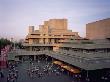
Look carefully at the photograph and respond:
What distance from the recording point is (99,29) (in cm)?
7888

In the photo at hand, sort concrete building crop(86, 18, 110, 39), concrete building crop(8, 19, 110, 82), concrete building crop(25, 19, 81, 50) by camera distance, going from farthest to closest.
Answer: concrete building crop(25, 19, 81, 50), concrete building crop(86, 18, 110, 39), concrete building crop(8, 19, 110, 82)

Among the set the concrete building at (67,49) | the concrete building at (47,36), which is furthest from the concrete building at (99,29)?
the concrete building at (47,36)

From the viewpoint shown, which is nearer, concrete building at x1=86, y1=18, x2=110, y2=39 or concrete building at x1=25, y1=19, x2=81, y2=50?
concrete building at x1=86, y1=18, x2=110, y2=39

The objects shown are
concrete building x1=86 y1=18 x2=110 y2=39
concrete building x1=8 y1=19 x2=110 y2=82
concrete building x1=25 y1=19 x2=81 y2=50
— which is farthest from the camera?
concrete building x1=25 y1=19 x2=81 y2=50

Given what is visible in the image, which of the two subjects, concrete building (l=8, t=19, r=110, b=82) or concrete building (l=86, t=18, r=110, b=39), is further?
concrete building (l=86, t=18, r=110, b=39)

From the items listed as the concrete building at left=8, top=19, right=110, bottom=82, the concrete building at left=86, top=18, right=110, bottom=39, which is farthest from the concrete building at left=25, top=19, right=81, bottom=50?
the concrete building at left=86, top=18, right=110, bottom=39

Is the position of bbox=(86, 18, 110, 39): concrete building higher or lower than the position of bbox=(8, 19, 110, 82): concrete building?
higher

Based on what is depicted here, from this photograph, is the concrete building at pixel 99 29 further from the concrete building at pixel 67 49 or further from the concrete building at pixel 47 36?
the concrete building at pixel 47 36

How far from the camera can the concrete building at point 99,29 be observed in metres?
71.4

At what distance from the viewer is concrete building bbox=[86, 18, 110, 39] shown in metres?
71.4

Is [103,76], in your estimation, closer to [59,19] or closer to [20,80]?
[20,80]

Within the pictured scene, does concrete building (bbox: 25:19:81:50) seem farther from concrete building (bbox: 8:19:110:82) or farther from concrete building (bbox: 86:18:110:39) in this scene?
concrete building (bbox: 86:18:110:39)

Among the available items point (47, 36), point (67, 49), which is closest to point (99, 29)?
point (67, 49)

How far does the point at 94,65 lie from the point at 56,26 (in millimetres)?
74945
